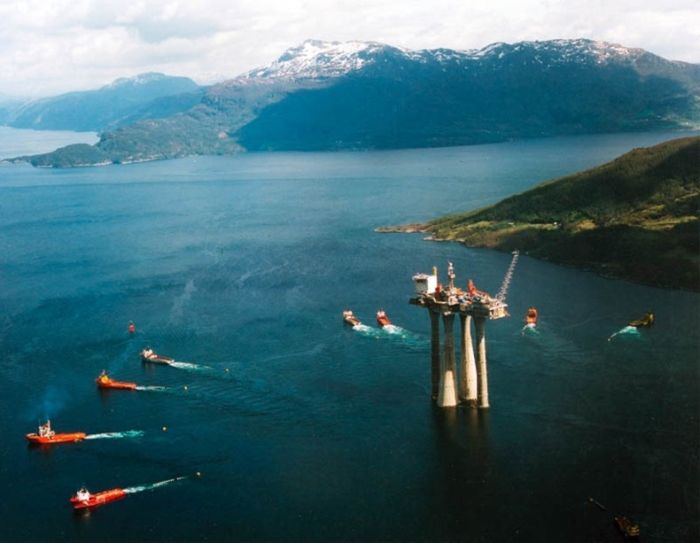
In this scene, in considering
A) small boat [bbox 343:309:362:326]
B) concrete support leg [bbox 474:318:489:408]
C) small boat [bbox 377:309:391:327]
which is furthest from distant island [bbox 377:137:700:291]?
concrete support leg [bbox 474:318:489:408]

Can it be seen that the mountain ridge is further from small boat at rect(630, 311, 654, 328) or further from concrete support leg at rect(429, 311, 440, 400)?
concrete support leg at rect(429, 311, 440, 400)

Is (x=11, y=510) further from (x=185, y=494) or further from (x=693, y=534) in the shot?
(x=693, y=534)

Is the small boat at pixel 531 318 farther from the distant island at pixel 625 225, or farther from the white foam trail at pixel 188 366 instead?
the white foam trail at pixel 188 366

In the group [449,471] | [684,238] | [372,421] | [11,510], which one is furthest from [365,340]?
[684,238]

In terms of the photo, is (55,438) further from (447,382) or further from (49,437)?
(447,382)

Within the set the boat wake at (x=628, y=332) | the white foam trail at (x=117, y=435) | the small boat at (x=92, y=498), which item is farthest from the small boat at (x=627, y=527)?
the white foam trail at (x=117, y=435)
